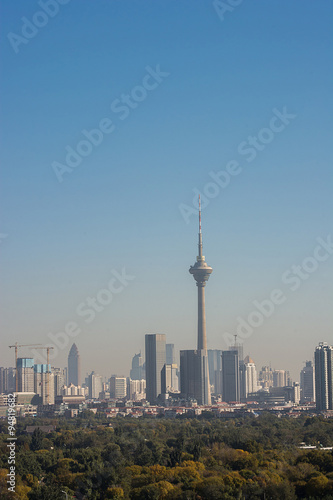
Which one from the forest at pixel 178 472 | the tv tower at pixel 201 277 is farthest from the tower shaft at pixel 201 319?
the forest at pixel 178 472

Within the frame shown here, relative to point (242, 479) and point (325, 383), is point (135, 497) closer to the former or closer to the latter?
point (242, 479)

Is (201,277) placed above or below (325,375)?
above

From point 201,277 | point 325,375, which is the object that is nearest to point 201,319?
point 201,277

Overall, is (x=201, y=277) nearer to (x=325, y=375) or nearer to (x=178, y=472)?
(x=325, y=375)

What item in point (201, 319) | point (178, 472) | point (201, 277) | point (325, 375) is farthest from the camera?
point (201, 277)

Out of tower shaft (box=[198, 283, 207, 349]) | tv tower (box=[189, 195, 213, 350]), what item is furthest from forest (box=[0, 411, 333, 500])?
tv tower (box=[189, 195, 213, 350])

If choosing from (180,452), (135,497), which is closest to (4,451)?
(180,452)

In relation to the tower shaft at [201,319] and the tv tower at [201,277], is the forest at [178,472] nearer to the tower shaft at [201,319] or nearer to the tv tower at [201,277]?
the tower shaft at [201,319]

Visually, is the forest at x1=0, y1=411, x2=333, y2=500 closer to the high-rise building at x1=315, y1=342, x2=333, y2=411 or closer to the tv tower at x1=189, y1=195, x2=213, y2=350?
the high-rise building at x1=315, y1=342, x2=333, y2=411
